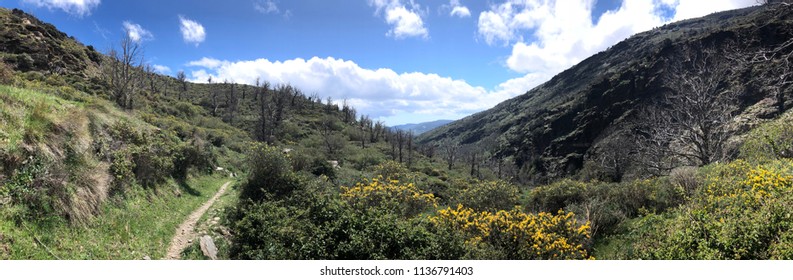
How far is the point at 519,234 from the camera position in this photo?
32.2 feet

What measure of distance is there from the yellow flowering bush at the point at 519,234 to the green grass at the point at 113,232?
740cm

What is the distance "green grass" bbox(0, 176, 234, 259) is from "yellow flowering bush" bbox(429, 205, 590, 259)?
7404 mm

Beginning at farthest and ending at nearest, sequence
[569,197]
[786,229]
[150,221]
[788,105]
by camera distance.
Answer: [788,105] → [569,197] → [150,221] → [786,229]

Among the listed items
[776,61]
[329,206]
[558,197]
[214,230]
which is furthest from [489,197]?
[214,230]

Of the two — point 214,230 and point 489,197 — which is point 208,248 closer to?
point 214,230

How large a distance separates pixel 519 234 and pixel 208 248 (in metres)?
8.27

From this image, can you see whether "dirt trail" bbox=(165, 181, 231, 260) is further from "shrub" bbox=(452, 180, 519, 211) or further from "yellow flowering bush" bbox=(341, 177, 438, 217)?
"shrub" bbox=(452, 180, 519, 211)

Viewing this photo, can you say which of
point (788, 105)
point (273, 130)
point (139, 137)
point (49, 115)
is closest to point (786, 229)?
point (49, 115)

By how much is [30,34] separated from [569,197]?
70511 mm

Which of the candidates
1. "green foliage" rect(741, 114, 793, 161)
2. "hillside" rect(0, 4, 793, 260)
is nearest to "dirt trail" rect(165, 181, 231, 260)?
"hillside" rect(0, 4, 793, 260)

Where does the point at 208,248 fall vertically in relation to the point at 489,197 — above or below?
below

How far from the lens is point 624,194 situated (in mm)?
15547
